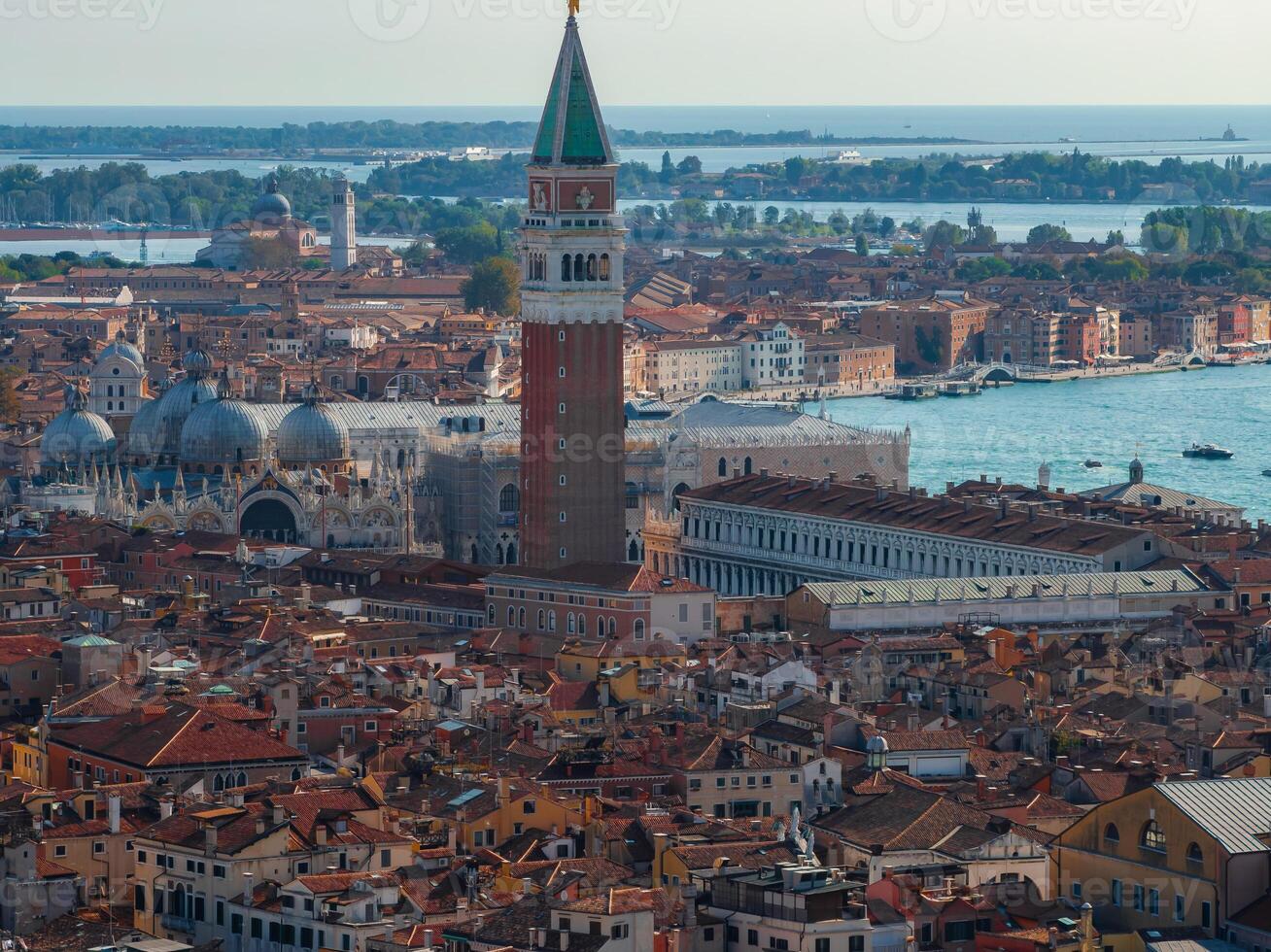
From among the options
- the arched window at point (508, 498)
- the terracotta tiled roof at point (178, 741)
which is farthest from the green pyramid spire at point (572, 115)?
the terracotta tiled roof at point (178, 741)

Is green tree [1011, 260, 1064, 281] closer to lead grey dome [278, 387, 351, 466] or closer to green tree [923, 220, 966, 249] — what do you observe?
green tree [923, 220, 966, 249]

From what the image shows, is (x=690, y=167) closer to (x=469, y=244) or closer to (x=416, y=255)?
(x=416, y=255)

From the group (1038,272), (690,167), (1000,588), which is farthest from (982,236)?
(1000,588)

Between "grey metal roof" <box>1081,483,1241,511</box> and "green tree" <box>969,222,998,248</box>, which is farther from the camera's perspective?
"green tree" <box>969,222,998,248</box>

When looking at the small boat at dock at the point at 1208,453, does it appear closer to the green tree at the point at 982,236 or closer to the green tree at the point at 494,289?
the green tree at the point at 494,289

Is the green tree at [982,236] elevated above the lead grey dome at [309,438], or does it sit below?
below

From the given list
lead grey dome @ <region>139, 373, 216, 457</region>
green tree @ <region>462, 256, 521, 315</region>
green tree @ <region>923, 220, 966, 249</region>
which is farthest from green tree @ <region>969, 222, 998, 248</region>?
lead grey dome @ <region>139, 373, 216, 457</region>

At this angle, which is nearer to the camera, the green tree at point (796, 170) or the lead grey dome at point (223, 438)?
the lead grey dome at point (223, 438)
